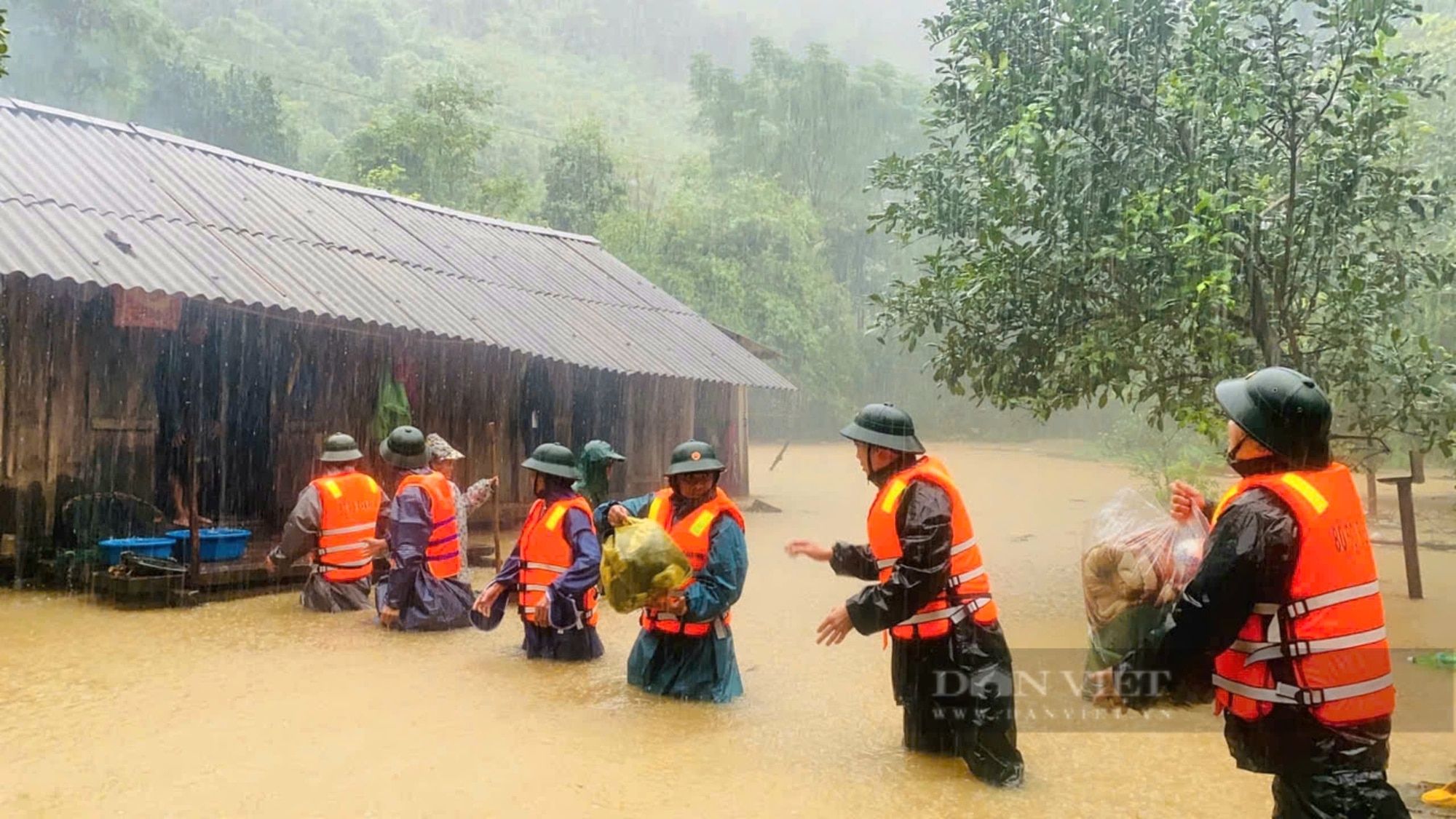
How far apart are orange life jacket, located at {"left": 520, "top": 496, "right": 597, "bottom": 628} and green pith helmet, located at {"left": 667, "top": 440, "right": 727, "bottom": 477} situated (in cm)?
100

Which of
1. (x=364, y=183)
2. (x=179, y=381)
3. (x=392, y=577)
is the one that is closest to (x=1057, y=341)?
(x=392, y=577)

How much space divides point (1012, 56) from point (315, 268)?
7177 mm

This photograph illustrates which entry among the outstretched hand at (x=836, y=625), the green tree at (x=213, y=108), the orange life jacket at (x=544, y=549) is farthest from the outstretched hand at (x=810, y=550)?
the green tree at (x=213, y=108)

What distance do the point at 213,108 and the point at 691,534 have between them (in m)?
33.5

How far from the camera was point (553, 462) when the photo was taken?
20.8 feet

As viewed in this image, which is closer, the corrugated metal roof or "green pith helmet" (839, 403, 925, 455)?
"green pith helmet" (839, 403, 925, 455)

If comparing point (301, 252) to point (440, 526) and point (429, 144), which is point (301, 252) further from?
point (429, 144)

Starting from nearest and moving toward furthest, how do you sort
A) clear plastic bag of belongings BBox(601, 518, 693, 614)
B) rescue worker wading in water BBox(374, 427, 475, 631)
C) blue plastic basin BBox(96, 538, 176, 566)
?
clear plastic bag of belongings BBox(601, 518, 693, 614) → rescue worker wading in water BBox(374, 427, 475, 631) → blue plastic basin BBox(96, 538, 176, 566)

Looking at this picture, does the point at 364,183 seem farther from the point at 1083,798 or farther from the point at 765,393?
the point at 1083,798

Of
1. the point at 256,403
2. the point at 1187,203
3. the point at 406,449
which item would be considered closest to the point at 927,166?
the point at 1187,203

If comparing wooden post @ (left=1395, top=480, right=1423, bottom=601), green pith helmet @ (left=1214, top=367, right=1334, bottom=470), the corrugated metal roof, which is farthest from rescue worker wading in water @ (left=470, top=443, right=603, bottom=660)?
wooden post @ (left=1395, top=480, right=1423, bottom=601)

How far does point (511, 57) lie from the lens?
296ft

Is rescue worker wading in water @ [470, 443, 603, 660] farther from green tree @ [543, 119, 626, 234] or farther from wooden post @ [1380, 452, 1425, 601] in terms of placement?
green tree @ [543, 119, 626, 234]

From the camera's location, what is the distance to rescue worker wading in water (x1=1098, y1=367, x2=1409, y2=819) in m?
2.67
